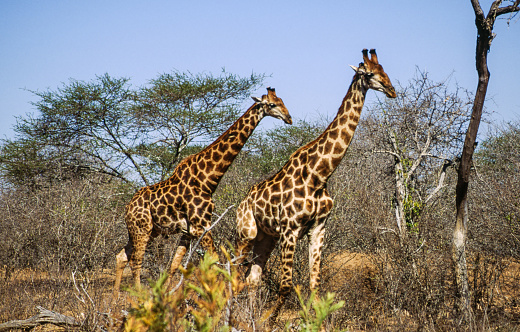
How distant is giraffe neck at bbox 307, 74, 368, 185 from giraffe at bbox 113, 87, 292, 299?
516 millimetres

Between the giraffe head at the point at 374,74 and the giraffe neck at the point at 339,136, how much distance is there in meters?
0.08

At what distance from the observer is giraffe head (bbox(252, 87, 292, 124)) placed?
587 cm

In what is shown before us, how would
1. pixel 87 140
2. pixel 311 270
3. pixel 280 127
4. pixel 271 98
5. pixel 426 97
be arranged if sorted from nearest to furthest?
pixel 311 270 → pixel 271 98 → pixel 426 97 → pixel 87 140 → pixel 280 127

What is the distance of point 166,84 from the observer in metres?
16.4

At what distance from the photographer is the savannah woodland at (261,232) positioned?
15.3ft

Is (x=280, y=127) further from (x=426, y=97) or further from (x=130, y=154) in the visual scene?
(x=426, y=97)

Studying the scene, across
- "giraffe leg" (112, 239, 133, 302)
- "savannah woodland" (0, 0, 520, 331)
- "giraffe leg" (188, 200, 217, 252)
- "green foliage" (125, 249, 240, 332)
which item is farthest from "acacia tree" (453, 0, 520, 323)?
"green foliage" (125, 249, 240, 332)

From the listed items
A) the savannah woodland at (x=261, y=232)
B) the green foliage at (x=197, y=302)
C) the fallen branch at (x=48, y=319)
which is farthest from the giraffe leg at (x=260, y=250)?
the green foliage at (x=197, y=302)

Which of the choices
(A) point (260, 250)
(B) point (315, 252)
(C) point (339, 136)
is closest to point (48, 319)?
(A) point (260, 250)

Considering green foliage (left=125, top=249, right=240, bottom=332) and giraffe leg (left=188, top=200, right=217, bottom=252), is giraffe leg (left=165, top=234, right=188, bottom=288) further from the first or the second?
green foliage (left=125, top=249, right=240, bottom=332)

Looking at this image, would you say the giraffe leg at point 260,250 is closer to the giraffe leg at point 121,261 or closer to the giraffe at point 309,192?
the giraffe at point 309,192

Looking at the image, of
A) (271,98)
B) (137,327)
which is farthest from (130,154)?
(137,327)

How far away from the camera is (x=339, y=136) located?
223 inches

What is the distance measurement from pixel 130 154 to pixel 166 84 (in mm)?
2501
